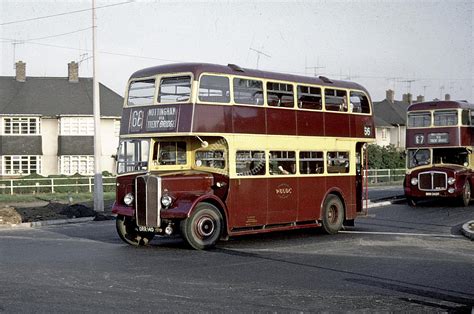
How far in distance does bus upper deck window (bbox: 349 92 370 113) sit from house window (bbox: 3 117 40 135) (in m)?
36.2

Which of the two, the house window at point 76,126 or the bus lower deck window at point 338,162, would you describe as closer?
the bus lower deck window at point 338,162

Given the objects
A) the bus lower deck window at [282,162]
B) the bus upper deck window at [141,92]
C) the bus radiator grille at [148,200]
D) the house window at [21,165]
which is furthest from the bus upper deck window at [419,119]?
the house window at [21,165]

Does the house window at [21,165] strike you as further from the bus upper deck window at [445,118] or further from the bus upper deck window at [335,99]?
the bus upper deck window at [335,99]

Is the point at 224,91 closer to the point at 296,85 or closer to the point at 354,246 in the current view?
the point at 296,85

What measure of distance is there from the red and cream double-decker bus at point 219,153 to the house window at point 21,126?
121ft

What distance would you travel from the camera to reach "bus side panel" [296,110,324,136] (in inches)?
750

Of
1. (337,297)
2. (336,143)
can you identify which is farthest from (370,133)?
(337,297)

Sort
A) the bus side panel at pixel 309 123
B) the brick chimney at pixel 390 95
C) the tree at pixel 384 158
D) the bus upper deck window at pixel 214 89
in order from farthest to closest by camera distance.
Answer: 1. the brick chimney at pixel 390 95
2. the tree at pixel 384 158
3. the bus side panel at pixel 309 123
4. the bus upper deck window at pixel 214 89

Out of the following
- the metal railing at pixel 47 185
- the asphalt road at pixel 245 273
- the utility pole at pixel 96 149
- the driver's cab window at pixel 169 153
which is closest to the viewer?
the asphalt road at pixel 245 273

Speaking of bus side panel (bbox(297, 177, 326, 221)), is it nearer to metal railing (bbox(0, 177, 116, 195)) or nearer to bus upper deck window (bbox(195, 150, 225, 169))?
bus upper deck window (bbox(195, 150, 225, 169))

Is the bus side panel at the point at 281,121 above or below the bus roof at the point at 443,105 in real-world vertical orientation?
below

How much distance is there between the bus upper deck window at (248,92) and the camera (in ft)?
56.9

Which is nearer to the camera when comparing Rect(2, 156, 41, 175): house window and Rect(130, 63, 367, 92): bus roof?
Rect(130, 63, 367, 92): bus roof

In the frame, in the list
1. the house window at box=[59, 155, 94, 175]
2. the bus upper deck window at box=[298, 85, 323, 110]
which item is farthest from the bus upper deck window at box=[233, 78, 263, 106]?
the house window at box=[59, 155, 94, 175]
